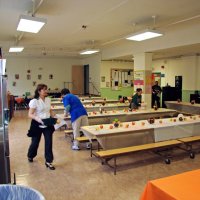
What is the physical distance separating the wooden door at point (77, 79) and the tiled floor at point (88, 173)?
9263 mm

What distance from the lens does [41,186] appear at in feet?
11.7

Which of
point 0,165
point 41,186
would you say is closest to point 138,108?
point 41,186

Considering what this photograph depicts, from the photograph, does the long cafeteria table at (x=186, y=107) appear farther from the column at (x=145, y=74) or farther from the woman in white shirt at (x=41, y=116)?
the woman in white shirt at (x=41, y=116)

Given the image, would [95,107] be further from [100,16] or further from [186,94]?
[186,94]

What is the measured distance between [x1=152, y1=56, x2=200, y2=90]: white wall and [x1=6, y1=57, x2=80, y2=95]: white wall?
542 centimetres

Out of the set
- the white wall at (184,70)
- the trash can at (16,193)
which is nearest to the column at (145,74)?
the white wall at (184,70)

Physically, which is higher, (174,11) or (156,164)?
(174,11)

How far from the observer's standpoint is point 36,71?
1384cm

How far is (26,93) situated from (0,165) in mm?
11081

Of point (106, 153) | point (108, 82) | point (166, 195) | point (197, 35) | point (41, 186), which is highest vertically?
point (197, 35)

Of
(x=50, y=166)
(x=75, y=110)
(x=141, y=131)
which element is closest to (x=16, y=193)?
(x=50, y=166)

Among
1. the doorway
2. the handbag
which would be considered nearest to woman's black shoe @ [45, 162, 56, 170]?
the handbag

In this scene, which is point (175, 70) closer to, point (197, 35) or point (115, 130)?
point (197, 35)

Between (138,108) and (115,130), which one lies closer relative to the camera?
(115,130)
